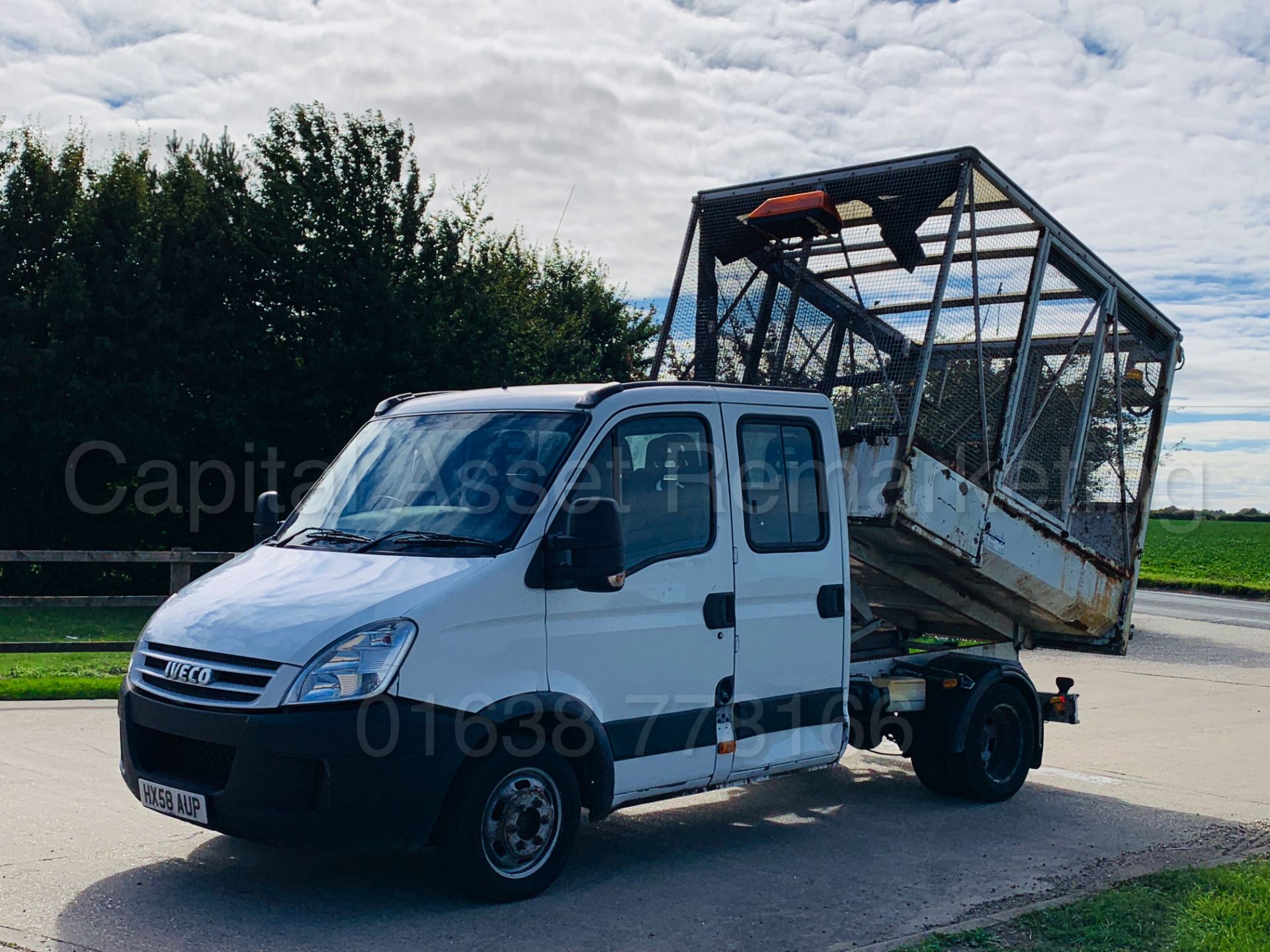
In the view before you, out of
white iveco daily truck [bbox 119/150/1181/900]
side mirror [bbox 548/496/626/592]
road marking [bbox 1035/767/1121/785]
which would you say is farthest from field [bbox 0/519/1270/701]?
side mirror [bbox 548/496/626/592]

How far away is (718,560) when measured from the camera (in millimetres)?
6738

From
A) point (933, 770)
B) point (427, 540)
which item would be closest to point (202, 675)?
point (427, 540)

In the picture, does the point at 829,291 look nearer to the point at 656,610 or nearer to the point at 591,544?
the point at 656,610

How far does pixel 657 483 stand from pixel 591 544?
0.87m

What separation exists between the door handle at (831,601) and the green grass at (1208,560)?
19.2 feet

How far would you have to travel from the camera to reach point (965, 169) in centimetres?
840

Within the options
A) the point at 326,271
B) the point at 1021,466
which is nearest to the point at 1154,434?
the point at 1021,466

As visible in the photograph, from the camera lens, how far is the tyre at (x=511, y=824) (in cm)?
571

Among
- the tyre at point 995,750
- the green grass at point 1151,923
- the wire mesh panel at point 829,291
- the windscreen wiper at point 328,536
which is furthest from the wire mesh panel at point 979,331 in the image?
the windscreen wiper at point 328,536

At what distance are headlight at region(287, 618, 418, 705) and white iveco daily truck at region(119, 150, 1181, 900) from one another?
0.04ft

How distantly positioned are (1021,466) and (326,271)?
21.8 m

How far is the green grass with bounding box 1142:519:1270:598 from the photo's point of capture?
123ft

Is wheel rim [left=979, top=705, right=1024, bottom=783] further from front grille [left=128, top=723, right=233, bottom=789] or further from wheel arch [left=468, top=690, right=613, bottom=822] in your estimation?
front grille [left=128, top=723, right=233, bottom=789]

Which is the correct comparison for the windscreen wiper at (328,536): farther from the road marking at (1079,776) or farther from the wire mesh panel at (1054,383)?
the road marking at (1079,776)
